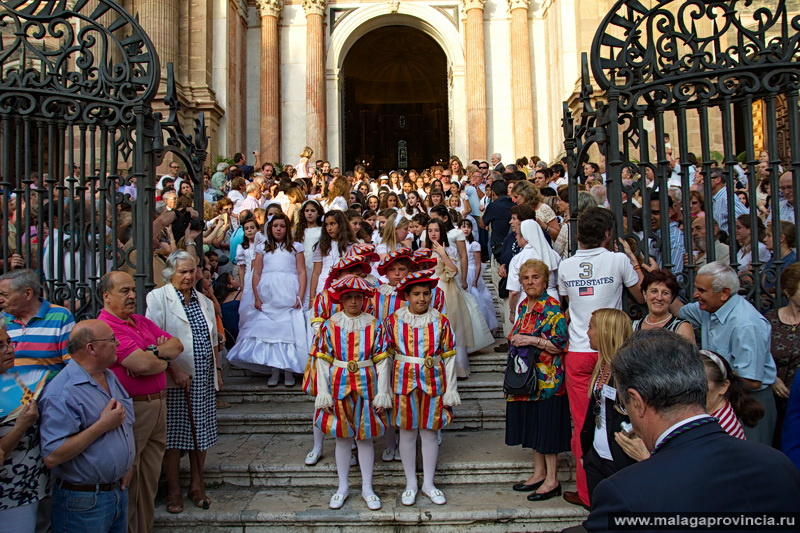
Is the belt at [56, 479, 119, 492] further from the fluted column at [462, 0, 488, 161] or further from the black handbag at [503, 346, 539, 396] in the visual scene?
the fluted column at [462, 0, 488, 161]

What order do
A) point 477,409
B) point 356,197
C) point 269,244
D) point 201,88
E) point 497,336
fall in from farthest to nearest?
point 201,88, point 356,197, point 497,336, point 269,244, point 477,409

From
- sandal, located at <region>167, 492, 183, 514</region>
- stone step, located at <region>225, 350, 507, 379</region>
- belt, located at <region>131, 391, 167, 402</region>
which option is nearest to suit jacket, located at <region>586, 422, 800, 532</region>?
belt, located at <region>131, 391, 167, 402</region>

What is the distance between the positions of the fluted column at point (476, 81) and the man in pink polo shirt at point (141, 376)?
16120mm

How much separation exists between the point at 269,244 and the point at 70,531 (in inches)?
165

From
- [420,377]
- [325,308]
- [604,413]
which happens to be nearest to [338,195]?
[325,308]

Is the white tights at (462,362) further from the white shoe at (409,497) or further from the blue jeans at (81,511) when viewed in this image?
the blue jeans at (81,511)

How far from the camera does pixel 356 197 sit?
44.2 feet

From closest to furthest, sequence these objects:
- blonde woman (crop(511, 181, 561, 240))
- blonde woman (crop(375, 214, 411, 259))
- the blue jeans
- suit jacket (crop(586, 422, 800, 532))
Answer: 1. suit jacket (crop(586, 422, 800, 532))
2. the blue jeans
3. blonde woman (crop(375, 214, 411, 259))
4. blonde woman (crop(511, 181, 561, 240))

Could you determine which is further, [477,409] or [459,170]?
[459,170]

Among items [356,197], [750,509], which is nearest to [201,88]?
[356,197]

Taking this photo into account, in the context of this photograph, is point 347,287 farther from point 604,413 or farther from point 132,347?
point 604,413

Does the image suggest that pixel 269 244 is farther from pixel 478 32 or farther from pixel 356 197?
pixel 478 32

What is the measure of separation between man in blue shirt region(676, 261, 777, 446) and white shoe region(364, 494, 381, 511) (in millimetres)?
2554

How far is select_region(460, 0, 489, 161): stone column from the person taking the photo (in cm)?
1983
